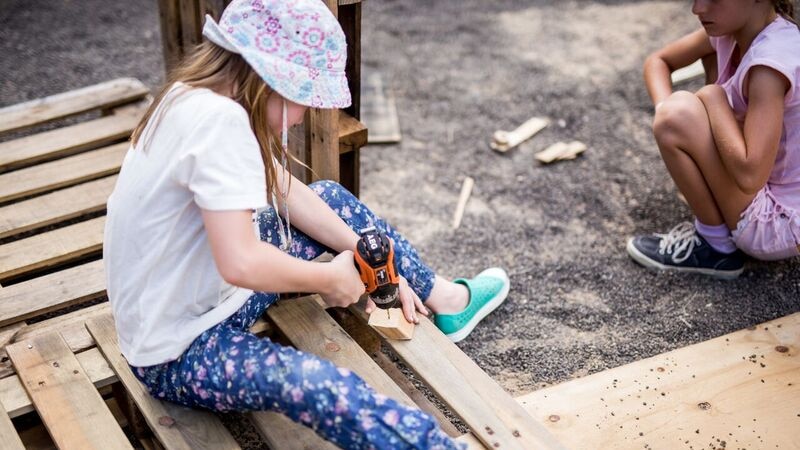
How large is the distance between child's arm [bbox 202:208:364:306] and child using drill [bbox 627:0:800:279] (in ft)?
4.92

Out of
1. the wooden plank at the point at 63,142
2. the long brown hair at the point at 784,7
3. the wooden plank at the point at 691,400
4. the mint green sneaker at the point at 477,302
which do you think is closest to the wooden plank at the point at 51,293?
the wooden plank at the point at 63,142

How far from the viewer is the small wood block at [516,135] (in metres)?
4.02

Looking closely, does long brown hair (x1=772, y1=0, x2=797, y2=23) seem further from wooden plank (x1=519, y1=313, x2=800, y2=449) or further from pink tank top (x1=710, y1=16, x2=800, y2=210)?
wooden plank (x1=519, y1=313, x2=800, y2=449)

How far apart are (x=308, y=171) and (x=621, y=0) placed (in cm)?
366

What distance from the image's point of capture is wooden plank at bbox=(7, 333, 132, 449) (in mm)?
2049

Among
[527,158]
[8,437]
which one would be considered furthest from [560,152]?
[8,437]

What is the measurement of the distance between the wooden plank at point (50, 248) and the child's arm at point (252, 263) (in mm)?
1217

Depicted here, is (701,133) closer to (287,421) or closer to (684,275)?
(684,275)

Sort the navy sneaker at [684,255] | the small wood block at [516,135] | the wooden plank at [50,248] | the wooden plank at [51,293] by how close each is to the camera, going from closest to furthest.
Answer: the wooden plank at [51,293] → the wooden plank at [50,248] → the navy sneaker at [684,255] → the small wood block at [516,135]

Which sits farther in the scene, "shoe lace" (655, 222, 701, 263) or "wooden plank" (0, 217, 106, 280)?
"shoe lace" (655, 222, 701, 263)

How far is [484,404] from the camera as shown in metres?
2.17

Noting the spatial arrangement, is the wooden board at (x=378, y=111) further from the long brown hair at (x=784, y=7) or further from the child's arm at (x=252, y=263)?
the child's arm at (x=252, y=263)

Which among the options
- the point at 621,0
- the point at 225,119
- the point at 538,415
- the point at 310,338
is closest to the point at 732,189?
the point at 538,415

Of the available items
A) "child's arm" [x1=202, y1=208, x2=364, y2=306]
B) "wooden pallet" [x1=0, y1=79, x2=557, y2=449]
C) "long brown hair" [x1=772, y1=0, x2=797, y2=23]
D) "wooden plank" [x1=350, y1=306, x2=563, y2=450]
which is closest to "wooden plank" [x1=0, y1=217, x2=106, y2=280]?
"wooden pallet" [x1=0, y1=79, x2=557, y2=449]
